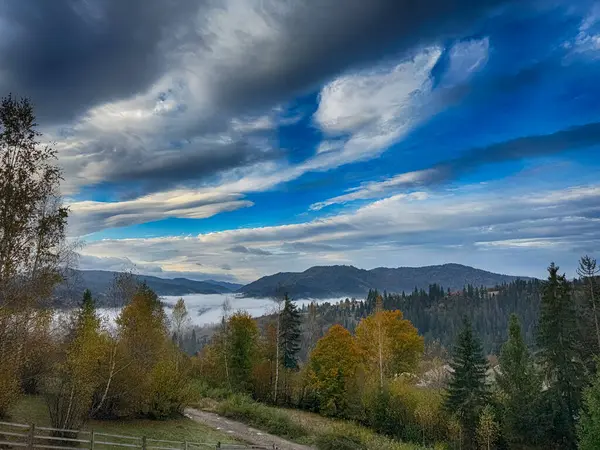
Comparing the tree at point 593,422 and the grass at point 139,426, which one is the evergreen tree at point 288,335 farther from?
the tree at point 593,422

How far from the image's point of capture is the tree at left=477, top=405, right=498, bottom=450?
105 ft

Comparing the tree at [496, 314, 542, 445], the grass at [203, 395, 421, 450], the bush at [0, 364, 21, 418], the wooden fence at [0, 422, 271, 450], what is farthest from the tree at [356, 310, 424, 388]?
the bush at [0, 364, 21, 418]

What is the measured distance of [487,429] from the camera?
31875 millimetres

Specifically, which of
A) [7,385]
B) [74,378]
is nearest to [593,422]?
[74,378]

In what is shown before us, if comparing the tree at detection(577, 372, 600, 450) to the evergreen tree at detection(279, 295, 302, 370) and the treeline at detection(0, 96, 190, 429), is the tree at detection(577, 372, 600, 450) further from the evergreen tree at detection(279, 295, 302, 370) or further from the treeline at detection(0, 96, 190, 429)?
the evergreen tree at detection(279, 295, 302, 370)

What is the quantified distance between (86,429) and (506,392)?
118 feet

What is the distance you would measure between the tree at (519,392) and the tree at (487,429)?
1.69 m

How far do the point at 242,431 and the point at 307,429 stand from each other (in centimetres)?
470

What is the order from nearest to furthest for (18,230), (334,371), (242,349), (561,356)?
(18,230) < (561,356) < (334,371) < (242,349)

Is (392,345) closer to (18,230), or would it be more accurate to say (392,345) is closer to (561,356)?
(561,356)

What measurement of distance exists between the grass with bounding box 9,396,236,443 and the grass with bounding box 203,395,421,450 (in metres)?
4.96

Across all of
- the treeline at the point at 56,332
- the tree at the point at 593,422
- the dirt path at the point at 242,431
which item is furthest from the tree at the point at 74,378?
the tree at the point at 593,422

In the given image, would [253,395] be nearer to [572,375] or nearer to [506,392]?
[506,392]

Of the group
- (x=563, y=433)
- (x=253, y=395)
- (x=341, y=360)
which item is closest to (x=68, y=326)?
(x=341, y=360)
